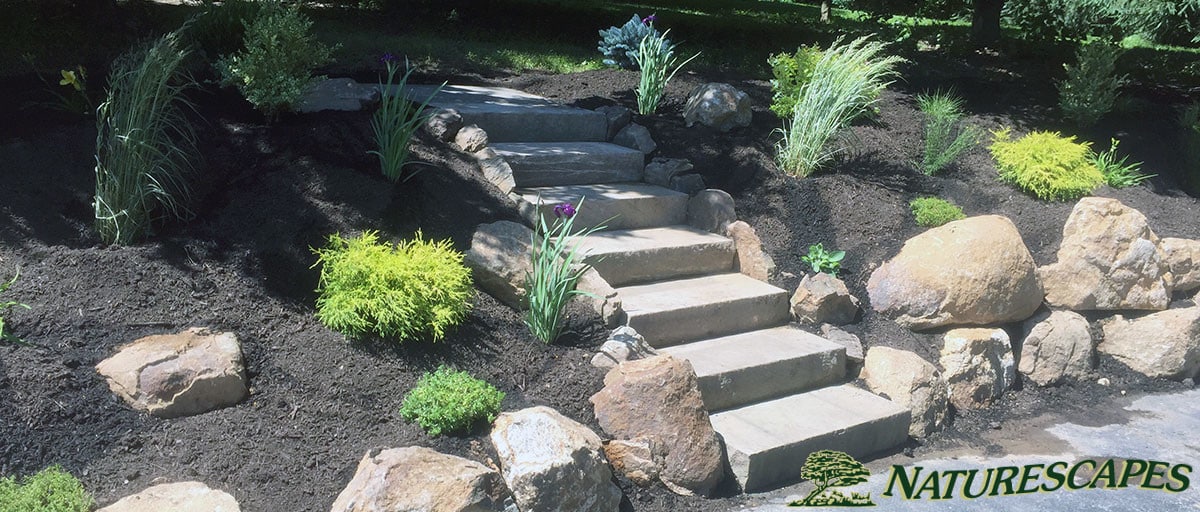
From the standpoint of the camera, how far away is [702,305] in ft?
18.5

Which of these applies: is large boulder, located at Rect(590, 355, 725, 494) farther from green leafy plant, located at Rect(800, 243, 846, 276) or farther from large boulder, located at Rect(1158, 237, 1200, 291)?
large boulder, located at Rect(1158, 237, 1200, 291)

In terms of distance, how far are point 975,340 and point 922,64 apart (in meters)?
5.80

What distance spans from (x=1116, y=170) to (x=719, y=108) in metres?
3.30

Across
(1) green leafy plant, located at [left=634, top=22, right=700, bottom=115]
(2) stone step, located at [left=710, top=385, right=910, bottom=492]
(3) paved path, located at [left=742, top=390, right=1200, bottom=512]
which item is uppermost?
(1) green leafy plant, located at [left=634, top=22, right=700, bottom=115]

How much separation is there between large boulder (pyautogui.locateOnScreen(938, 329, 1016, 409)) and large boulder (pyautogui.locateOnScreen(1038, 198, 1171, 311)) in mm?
785

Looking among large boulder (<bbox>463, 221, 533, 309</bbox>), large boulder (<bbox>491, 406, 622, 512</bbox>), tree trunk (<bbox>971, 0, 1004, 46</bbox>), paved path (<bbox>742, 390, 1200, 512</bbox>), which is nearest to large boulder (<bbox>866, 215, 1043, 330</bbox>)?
paved path (<bbox>742, 390, 1200, 512</bbox>)

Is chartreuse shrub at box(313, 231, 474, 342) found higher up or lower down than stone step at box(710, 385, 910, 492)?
higher up

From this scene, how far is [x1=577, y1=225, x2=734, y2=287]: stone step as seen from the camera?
5750mm

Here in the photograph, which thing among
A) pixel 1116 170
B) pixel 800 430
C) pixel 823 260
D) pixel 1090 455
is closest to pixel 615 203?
pixel 823 260

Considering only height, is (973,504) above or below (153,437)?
below

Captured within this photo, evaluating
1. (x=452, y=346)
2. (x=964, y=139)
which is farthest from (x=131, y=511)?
(x=964, y=139)

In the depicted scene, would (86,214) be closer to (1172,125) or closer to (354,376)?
(354,376)

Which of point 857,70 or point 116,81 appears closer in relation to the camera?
point 116,81

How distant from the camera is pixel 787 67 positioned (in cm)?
754
